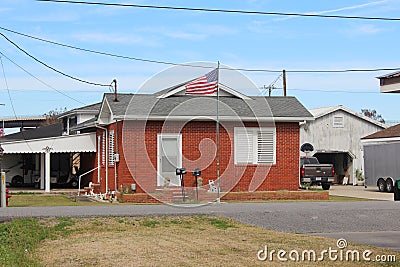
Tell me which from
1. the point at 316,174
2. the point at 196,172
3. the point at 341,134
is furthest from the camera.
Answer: the point at 341,134

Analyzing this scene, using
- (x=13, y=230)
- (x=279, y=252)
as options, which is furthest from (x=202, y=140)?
(x=279, y=252)

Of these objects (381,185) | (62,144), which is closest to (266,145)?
(381,185)

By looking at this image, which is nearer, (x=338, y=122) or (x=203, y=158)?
(x=203, y=158)

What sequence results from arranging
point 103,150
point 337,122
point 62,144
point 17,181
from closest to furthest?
point 103,150, point 62,144, point 17,181, point 337,122

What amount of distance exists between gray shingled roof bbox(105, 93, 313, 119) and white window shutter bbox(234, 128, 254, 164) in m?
0.79

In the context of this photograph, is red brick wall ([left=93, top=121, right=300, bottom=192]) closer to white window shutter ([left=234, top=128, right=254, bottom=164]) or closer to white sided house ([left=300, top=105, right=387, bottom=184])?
white window shutter ([left=234, top=128, right=254, bottom=164])

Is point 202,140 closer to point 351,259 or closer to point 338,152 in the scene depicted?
point 351,259

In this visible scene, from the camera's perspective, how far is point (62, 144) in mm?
37625

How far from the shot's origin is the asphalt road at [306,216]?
18.0m

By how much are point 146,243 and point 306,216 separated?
6.70 m

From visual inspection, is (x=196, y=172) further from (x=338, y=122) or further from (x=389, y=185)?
(x=338, y=122)

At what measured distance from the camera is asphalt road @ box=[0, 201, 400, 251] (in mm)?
17984

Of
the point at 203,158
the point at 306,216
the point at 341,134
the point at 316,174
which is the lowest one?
the point at 306,216

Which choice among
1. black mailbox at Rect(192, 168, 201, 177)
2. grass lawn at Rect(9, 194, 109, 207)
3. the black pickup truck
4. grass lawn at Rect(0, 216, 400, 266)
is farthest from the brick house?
grass lawn at Rect(0, 216, 400, 266)
